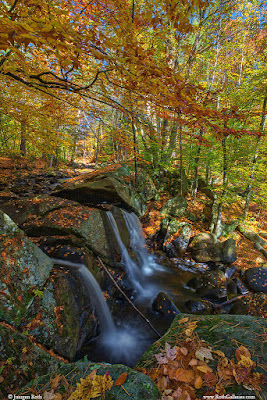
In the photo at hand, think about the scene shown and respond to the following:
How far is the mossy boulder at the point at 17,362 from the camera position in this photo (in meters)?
1.91

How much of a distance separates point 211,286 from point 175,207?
17.9 feet

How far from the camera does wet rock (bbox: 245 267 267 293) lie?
630cm

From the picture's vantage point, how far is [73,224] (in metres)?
5.27

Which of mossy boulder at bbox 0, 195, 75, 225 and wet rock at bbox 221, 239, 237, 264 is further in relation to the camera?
wet rock at bbox 221, 239, 237, 264

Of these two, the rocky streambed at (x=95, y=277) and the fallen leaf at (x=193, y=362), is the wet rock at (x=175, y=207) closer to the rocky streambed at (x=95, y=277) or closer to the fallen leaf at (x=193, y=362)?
the rocky streambed at (x=95, y=277)

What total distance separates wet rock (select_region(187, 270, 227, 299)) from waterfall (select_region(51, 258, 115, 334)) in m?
3.53

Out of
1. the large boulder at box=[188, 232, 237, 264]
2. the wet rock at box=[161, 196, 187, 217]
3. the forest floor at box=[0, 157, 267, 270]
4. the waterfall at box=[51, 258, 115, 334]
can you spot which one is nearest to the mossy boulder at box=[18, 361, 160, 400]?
the waterfall at box=[51, 258, 115, 334]

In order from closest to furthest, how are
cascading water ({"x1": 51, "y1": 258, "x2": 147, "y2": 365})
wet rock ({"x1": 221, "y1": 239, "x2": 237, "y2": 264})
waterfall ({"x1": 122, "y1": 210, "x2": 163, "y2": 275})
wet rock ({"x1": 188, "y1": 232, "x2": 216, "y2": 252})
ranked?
cascading water ({"x1": 51, "y1": 258, "x2": 147, "y2": 365}) < waterfall ({"x1": 122, "y1": 210, "x2": 163, "y2": 275}) < wet rock ({"x1": 221, "y1": 239, "x2": 237, "y2": 264}) < wet rock ({"x1": 188, "y1": 232, "x2": 216, "y2": 252})

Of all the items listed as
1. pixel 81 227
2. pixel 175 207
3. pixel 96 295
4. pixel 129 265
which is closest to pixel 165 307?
pixel 129 265

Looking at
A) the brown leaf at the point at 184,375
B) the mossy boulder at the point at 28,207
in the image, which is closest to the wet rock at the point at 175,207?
the mossy boulder at the point at 28,207

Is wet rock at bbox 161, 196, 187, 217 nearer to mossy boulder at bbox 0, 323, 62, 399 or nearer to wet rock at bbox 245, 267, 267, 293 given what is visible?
wet rock at bbox 245, 267, 267, 293

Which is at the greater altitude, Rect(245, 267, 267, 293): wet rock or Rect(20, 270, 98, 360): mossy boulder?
Rect(20, 270, 98, 360): mossy boulder

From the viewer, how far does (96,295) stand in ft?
15.0

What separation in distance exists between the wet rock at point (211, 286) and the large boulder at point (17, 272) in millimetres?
5533
